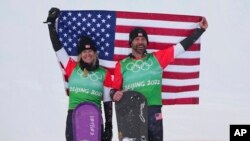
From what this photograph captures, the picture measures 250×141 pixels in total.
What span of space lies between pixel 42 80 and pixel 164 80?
19.9 ft

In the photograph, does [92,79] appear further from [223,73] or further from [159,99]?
[223,73]

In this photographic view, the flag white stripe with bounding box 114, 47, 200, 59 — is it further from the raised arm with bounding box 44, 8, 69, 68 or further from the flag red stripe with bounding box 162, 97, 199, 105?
the raised arm with bounding box 44, 8, 69, 68

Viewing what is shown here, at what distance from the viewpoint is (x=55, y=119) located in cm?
908

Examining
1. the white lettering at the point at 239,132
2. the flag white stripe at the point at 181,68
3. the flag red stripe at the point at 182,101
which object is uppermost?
the flag white stripe at the point at 181,68

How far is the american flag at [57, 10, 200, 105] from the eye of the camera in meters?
6.33

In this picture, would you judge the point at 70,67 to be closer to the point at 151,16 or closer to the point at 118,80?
the point at 118,80

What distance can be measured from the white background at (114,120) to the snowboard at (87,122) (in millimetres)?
2662

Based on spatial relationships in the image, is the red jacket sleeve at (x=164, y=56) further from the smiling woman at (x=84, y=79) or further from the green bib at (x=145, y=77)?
the smiling woman at (x=84, y=79)

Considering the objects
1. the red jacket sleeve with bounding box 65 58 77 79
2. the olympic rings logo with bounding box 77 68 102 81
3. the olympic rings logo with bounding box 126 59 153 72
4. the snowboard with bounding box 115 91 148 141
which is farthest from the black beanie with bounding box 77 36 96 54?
the snowboard with bounding box 115 91 148 141

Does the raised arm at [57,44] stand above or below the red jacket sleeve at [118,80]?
above

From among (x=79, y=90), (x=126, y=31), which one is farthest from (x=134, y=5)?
(x=79, y=90)

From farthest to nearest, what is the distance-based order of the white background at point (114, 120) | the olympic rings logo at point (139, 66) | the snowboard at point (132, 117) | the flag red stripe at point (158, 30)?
the white background at point (114, 120) → the flag red stripe at point (158, 30) → the olympic rings logo at point (139, 66) → the snowboard at point (132, 117)

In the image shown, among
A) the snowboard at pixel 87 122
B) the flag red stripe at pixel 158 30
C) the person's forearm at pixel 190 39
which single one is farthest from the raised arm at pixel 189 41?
the snowboard at pixel 87 122

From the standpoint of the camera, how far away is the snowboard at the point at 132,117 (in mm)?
5383
